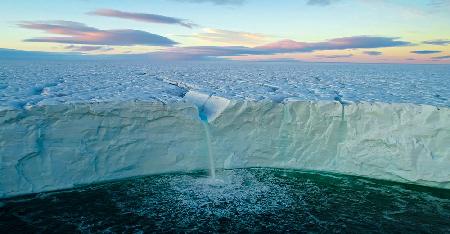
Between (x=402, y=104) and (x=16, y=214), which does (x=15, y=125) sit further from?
(x=402, y=104)

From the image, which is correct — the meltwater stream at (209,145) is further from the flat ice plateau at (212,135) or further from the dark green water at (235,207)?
the dark green water at (235,207)

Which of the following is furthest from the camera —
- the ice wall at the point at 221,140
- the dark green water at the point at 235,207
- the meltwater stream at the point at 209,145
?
the meltwater stream at the point at 209,145

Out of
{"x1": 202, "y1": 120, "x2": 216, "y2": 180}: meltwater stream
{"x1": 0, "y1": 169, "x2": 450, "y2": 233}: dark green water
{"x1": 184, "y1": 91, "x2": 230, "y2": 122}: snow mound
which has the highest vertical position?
{"x1": 184, "y1": 91, "x2": 230, "y2": 122}: snow mound

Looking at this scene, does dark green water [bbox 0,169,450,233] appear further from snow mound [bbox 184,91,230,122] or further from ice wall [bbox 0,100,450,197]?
snow mound [bbox 184,91,230,122]

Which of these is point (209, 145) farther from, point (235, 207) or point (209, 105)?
point (235, 207)

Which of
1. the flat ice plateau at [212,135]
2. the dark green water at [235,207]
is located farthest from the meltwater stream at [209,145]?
the dark green water at [235,207]

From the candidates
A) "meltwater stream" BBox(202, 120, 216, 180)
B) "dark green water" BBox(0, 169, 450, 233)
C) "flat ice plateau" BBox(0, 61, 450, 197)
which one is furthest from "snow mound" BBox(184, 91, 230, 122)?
"dark green water" BBox(0, 169, 450, 233)
